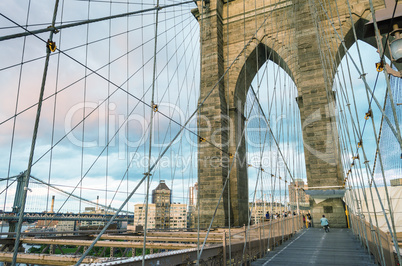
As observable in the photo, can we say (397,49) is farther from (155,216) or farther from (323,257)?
(155,216)

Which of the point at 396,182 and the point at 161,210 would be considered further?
the point at 161,210

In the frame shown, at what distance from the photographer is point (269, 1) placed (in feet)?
50.2

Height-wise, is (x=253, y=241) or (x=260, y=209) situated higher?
(x=260, y=209)

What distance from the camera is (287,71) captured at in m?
15.1

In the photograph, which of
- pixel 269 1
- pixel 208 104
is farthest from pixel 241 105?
pixel 269 1

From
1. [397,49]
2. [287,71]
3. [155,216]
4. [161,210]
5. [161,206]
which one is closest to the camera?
[397,49]

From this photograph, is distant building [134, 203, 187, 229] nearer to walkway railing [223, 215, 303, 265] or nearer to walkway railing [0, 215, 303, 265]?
walkway railing [223, 215, 303, 265]

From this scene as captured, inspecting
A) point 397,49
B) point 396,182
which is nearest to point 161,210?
point 396,182

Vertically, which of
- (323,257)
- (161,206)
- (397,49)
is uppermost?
(397,49)

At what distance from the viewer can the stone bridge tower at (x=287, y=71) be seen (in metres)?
11.9

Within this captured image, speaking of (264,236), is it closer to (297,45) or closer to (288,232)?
(288,232)

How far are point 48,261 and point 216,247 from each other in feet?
7.69

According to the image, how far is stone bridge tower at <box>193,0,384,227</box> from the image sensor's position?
11.9 metres

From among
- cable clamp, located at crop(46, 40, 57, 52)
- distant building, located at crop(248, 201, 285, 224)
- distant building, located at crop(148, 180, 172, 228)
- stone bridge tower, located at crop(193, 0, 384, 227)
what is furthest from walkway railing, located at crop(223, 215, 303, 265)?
distant building, located at crop(148, 180, 172, 228)
